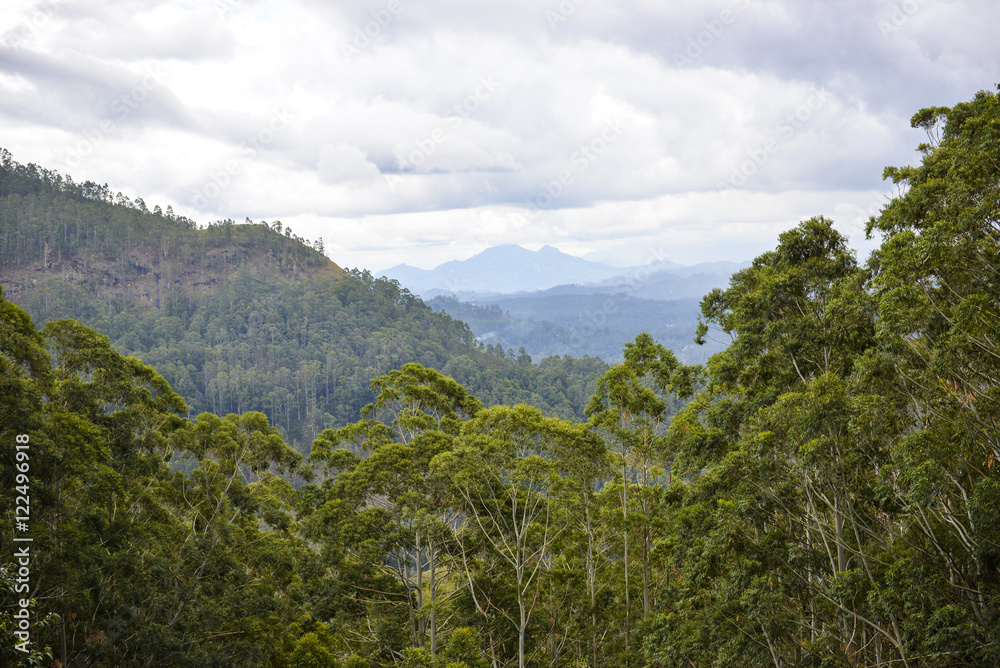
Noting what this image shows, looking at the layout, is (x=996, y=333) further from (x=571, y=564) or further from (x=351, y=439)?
(x=351, y=439)

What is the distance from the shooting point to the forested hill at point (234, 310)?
88250 mm

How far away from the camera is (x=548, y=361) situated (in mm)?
114125

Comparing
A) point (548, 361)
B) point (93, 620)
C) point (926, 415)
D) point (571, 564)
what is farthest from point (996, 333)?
point (548, 361)

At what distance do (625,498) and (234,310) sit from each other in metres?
102

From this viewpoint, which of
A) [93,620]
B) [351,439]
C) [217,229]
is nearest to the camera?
[93,620]

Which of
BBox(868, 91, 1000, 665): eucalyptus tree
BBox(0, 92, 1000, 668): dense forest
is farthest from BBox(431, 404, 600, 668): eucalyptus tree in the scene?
BBox(868, 91, 1000, 665): eucalyptus tree

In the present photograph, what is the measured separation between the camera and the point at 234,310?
106 meters

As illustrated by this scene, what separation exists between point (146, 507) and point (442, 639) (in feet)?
24.4

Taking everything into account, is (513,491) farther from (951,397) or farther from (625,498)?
(951,397)

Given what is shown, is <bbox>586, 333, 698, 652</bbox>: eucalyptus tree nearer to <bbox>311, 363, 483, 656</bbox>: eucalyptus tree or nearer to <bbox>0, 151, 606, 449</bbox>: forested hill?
<bbox>311, 363, 483, 656</bbox>: eucalyptus tree

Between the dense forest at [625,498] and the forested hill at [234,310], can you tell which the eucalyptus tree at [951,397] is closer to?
the dense forest at [625,498]

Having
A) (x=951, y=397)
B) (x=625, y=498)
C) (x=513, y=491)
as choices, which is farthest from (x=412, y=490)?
(x=951, y=397)

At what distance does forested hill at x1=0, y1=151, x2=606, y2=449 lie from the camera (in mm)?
88250

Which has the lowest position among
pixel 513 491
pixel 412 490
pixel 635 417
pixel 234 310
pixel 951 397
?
pixel 412 490
